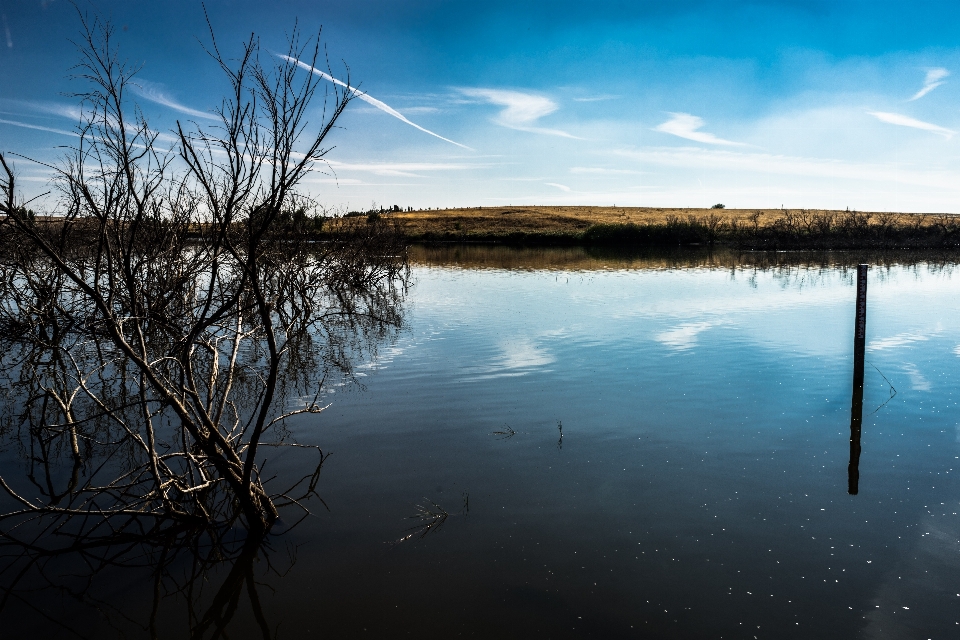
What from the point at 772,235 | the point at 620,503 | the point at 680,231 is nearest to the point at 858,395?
the point at 620,503

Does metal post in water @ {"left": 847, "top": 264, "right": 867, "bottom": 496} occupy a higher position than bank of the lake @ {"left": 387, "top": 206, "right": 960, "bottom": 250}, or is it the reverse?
bank of the lake @ {"left": 387, "top": 206, "right": 960, "bottom": 250}

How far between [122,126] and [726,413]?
908 centimetres

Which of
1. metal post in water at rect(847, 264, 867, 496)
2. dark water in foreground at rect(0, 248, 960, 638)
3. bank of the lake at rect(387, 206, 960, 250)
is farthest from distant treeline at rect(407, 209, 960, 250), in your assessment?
metal post in water at rect(847, 264, 867, 496)

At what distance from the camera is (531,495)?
7418mm

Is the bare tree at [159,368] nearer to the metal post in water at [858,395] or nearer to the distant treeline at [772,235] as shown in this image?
the metal post in water at [858,395]

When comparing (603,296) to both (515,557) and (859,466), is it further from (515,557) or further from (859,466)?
(515,557)

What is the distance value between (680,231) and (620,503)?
6320cm

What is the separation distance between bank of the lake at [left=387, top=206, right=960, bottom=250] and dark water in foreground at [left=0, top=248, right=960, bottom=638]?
1724 inches

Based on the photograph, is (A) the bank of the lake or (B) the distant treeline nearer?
(B) the distant treeline

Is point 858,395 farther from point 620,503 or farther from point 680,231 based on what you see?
point 680,231

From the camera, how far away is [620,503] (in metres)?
7.17

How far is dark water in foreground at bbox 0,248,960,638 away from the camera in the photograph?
5.27 metres

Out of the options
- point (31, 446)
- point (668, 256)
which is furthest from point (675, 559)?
point (668, 256)

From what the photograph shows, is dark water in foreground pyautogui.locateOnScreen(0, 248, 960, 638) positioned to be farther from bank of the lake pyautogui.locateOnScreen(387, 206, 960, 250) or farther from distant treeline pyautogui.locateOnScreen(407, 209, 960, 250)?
distant treeline pyautogui.locateOnScreen(407, 209, 960, 250)
